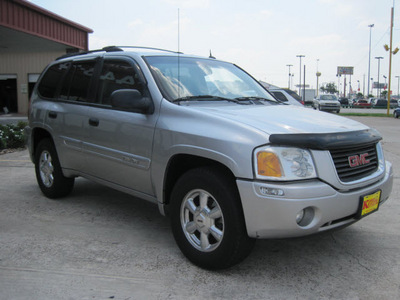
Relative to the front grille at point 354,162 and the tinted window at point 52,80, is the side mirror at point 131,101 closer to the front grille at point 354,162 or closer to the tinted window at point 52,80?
the front grille at point 354,162

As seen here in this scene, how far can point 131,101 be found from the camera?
3383 mm

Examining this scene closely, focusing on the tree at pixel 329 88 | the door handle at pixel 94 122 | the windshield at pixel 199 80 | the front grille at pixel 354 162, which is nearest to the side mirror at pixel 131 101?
the windshield at pixel 199 80

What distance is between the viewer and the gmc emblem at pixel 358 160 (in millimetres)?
2943

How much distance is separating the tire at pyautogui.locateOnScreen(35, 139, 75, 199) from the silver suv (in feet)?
0.86

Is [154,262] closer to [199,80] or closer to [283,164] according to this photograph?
[283,164]

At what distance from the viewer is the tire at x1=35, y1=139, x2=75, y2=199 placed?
486 cm

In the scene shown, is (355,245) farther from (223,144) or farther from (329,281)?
(223,144)

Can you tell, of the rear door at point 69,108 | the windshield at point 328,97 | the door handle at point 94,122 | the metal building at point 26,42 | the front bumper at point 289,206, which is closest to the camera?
the front bumper at point 289,206

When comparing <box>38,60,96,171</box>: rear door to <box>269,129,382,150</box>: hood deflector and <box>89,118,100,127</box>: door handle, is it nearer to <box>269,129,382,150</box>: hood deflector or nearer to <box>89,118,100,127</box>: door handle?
<box>89,118,100,127</box>: door handle

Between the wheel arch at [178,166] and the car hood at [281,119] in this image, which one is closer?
the car hood at [281,119]

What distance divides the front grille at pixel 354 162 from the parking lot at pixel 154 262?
47 cm

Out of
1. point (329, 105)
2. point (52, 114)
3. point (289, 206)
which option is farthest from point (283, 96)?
point (329, 105)

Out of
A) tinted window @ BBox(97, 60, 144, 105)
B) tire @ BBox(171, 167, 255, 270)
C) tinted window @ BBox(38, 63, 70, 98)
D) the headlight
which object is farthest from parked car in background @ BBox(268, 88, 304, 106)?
the headlight

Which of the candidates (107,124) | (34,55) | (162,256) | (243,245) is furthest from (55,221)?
(34,55)
